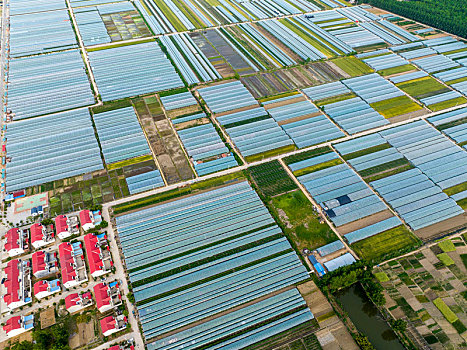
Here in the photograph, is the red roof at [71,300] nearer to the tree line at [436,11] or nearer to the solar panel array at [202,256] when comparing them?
the solar panel array at [202,256]

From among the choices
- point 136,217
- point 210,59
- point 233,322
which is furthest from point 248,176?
point 210,59

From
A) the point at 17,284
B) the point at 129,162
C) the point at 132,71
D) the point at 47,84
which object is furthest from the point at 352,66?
the point at 17,284

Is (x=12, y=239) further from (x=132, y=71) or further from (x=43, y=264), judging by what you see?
(x=132, y=71)

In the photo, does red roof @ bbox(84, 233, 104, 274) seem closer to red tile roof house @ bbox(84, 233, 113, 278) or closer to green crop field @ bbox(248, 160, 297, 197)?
red tile roof house @ bbox(84, 233, 113, 278)

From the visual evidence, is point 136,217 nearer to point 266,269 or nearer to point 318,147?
point 266,269

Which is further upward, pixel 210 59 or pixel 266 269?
pixel 210 59

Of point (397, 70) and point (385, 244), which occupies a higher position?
point (397, 70)

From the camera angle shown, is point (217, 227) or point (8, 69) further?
point (8, 69)
